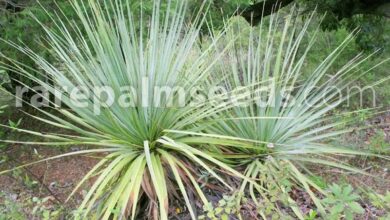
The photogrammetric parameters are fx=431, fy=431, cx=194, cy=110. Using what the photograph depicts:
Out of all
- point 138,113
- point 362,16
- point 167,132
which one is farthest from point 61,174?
point 362,16

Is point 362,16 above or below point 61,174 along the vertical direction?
above

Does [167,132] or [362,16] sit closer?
[167,132]

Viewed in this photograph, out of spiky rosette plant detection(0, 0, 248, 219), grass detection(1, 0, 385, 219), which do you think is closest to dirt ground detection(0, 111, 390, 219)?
grass detection(1, 0, 385, 219)

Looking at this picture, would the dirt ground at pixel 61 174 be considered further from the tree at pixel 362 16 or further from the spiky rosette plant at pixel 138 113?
the spiky rosette plant at pixel 138 113

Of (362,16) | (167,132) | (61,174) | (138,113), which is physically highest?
(362,16)

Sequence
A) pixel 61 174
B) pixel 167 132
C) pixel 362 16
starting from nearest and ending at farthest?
pixel 167 132 → pixel 61 174 → pixel 362 16

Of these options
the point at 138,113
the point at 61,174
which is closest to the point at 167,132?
the point at 138,113

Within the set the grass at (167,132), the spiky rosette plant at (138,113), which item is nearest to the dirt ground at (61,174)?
the grass at (167,132)

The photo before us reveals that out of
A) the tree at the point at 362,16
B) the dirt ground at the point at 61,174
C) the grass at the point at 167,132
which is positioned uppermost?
the tree at the point at 362,16

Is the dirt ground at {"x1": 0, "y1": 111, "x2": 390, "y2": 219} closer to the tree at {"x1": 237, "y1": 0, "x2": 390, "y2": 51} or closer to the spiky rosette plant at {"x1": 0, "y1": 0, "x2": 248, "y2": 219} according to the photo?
the tree at {"x1": 237, "y1": 0, "x2": 390, "y2": 51}

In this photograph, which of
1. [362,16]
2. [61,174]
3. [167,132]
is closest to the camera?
[167,132]

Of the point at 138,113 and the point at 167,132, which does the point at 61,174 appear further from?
the point at 167,132

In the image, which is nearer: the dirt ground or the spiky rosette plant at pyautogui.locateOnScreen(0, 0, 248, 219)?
the spiky rosette plant at pyautogui.locateOnScreen(0, 0, 248, 219)

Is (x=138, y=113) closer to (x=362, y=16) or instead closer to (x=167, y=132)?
(x=167, y=132)
